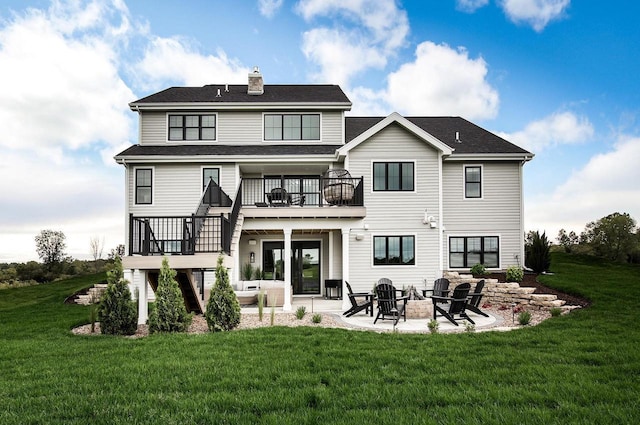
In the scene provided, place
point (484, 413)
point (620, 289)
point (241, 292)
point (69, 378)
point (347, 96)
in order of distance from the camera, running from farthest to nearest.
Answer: point (347, 96) < point (241, 292) < point (620, 289) < point (69, 378) < point (484, 413)

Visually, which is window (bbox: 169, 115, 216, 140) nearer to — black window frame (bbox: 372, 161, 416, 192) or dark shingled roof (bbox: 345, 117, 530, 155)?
dark shingled roof (bbox: 345, 117, 530, 155)

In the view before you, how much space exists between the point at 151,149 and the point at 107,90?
3550mm

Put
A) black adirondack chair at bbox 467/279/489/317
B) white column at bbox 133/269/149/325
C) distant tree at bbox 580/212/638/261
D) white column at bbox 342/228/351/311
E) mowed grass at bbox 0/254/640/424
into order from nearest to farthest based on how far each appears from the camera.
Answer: mowed grass at bbox 0/254/640/424, white column at bbox 133/269/149/325, black adirondack chair at bbox 467/279/489/317, white column at bbox 342/228/351/311, distant tree at bbox 580/212/638/261

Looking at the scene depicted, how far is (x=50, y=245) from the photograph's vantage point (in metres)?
30.9

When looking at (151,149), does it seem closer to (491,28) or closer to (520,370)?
(491,28)

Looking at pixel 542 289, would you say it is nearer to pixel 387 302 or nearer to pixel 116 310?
pixel 387 302

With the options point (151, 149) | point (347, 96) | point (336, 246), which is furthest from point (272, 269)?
point (347, 96)

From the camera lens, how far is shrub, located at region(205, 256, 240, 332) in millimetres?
9852

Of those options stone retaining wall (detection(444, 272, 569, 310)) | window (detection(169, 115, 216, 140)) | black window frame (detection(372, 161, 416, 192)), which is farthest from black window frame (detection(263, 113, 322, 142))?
stone retaining wall (detection(444, 272, 569, 310))

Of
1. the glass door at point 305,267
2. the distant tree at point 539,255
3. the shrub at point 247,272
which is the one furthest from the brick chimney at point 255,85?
the distant tree at point 539,255

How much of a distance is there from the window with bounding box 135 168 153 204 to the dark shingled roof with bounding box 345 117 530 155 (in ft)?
28.1

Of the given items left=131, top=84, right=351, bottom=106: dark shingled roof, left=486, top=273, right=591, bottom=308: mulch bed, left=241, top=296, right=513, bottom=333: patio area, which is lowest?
left=241, top=296, right=513, bottom=333: patio area

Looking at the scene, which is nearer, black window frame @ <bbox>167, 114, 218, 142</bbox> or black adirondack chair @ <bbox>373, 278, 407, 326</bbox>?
black adirondack chair @ <bbox>373, 278, 407, 326</bbox>

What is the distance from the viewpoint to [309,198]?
18.1m
